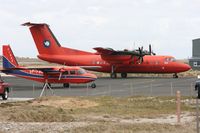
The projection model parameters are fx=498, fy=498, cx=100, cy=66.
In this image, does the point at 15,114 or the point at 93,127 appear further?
the point at 15,114

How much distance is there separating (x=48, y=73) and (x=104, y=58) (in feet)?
64.1

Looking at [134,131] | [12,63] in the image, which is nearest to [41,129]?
[134,131]

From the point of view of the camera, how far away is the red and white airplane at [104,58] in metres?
62.6

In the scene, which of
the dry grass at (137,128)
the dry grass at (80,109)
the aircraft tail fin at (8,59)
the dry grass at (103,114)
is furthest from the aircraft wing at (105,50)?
the dry grass at (137,128)

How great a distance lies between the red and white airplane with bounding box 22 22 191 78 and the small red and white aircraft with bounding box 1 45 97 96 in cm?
1490

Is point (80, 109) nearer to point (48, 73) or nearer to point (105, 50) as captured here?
point (48, 73)

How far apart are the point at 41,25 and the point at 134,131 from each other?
48008mm

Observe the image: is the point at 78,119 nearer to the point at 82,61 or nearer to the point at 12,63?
the point at 12,63

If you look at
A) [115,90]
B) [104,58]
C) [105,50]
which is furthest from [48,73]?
[104,58]

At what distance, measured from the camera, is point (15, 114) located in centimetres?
1917

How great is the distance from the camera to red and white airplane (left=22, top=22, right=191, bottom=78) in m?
62.6

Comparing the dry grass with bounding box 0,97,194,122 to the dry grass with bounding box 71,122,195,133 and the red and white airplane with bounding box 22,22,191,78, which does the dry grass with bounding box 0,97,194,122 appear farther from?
the red and white airplane with bounding box 22,22,191,78

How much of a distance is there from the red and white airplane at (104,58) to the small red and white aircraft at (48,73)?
14904 mm

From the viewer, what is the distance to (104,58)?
215ft
